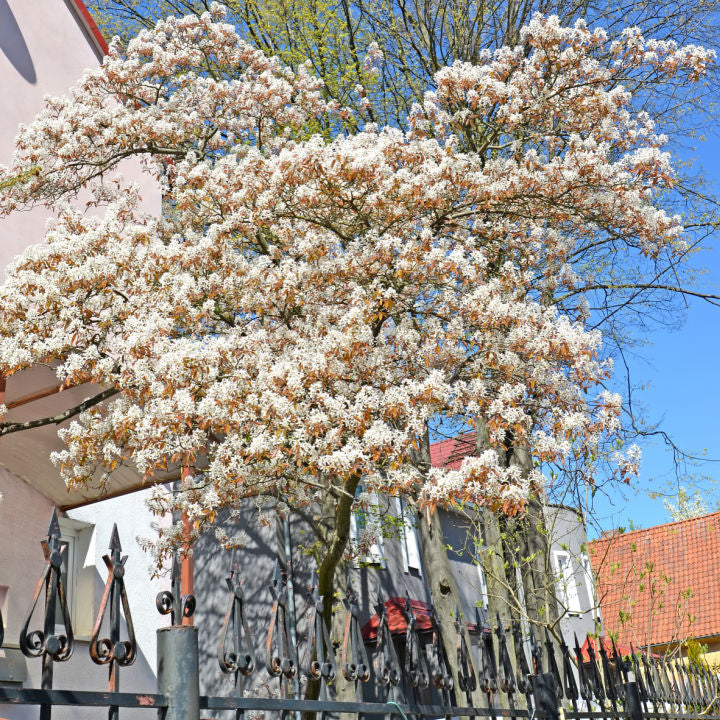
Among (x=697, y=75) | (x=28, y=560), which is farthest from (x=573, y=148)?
(x=28, y=560)

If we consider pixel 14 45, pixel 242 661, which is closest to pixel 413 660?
pixel 242 661

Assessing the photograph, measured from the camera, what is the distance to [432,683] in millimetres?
3533

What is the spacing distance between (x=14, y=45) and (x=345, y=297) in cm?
727

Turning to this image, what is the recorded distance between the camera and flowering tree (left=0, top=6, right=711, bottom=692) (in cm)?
726

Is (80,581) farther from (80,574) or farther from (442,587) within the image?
(442,587)

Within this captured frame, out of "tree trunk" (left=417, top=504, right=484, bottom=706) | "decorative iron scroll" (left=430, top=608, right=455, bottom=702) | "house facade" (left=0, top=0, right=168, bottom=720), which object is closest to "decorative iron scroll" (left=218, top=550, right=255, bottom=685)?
"decorative iron scroll" (left=430, top=608, right=455, bottom=702)

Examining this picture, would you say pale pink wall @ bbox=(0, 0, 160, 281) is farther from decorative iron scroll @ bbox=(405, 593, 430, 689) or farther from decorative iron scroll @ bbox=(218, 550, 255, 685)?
decorative iron scroll @ bbox=(218, 550, 255, 685)

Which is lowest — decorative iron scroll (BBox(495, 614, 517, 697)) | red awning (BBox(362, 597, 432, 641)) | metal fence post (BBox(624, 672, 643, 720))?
metal fence post (BBox(624, 672, 643, 720))

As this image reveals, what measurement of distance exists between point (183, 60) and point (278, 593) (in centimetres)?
1125

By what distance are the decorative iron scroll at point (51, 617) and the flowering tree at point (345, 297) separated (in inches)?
179

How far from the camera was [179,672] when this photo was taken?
2350mm

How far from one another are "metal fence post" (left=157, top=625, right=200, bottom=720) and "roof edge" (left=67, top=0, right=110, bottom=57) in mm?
13019

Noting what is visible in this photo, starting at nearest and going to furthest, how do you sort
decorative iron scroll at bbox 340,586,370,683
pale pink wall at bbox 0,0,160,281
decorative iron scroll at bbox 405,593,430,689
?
1. decorative iron scroll at bbox 340,586,370,683
2. decorative iron scroll at bbox 405,593,430,689
3. pale pink wall at bbox 0,0,160,281

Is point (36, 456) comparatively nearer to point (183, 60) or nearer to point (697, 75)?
point (183, 60)
